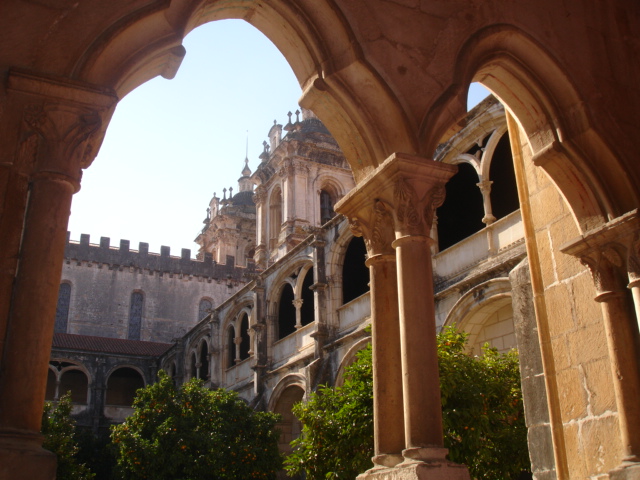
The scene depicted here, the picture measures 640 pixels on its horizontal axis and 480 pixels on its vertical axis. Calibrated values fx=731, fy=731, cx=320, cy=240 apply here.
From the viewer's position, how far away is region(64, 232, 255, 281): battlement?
38.9 meters

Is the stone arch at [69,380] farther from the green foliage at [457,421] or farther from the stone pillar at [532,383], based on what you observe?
the stone pillar at [532,383]

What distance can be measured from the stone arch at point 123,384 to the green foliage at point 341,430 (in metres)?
24.6

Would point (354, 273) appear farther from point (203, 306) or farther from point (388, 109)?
point (203, 306)

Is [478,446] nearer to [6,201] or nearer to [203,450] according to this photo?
[6,201]

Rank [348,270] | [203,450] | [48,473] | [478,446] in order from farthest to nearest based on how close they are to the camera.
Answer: [348,270] < [203,450] < [478,446] < [48,473]

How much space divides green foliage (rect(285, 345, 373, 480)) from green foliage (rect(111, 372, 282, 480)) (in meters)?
6.16

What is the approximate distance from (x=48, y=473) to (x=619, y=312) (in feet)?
12.4

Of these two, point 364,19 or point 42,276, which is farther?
point 364,19

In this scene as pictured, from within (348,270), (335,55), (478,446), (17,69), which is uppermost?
(348,270)

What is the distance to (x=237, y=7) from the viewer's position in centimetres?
495

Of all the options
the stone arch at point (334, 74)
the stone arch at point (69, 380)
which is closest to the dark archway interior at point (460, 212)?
the stone arch at point (334, 74)

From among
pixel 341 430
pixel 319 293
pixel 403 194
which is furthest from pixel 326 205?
pixel 403 194

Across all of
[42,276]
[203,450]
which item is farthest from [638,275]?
[203,450]

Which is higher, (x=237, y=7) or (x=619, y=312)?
(x=237, y=7)
